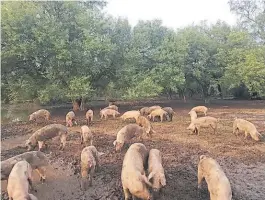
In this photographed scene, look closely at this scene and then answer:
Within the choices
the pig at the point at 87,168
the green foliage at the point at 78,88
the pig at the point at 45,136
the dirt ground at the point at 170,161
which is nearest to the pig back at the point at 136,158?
the dirt ground at the point at 170,161

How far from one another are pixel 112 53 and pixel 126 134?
47.2 feet

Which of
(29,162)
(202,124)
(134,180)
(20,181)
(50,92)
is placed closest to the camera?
(20,181)

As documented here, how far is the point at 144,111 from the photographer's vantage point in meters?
23.4

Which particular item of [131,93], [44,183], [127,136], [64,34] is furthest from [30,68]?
[44,183]

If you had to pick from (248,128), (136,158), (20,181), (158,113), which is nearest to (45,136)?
(136,158)

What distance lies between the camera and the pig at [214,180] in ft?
25.9

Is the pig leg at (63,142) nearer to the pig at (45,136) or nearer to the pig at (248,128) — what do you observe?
the pig at (45,136)

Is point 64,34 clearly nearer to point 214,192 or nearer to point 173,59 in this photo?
point 173,59

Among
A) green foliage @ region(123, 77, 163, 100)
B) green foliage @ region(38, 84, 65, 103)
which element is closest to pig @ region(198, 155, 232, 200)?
green foliage @ region(38, 84, 65, 103)

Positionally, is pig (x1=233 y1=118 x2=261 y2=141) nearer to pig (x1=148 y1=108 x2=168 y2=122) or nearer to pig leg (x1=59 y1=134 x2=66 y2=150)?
pig (x1=148 y1=108 x2=168 y2=122)

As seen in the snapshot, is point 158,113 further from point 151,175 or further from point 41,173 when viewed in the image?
point 151,175

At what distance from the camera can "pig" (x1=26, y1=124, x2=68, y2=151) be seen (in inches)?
516

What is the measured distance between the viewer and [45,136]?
13.3m

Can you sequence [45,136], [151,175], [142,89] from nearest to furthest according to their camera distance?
[151,175] → [45,136] → [142,89]
